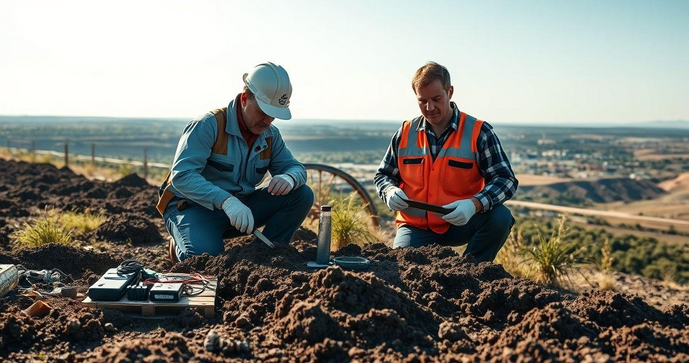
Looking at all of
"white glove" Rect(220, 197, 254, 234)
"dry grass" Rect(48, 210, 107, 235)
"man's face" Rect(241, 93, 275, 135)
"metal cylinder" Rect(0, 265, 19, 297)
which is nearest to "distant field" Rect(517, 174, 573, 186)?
"dry grass" Rect(48, 210, 107, 235)

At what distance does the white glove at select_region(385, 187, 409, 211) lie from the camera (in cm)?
484

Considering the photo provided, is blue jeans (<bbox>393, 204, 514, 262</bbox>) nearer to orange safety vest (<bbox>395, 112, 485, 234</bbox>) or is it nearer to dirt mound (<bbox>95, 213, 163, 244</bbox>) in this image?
orange safety vest (<bbox>395, 112, 485, 234</bbox>)

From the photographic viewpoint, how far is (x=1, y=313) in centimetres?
338

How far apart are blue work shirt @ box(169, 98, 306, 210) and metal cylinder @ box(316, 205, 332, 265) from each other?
0.82 m

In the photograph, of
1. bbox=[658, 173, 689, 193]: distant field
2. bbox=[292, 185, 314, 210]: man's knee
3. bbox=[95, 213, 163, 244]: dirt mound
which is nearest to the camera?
bbox=[292, 185, 314, 210]: man's knee

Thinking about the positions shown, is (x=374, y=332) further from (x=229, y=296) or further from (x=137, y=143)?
(x=137, y=143)

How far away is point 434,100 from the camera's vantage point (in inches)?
189

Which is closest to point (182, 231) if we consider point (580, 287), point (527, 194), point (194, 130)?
point (194, 130)

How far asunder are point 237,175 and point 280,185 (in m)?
0.38

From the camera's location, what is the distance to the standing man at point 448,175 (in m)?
4.84

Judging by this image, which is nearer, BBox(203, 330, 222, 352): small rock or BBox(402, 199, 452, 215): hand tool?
BBox(203, 330, 222, 352): small rock

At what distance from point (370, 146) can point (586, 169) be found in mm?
48290

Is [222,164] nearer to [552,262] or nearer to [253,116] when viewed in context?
[253,116]

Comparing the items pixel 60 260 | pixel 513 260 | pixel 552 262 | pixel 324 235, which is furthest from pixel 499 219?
pixel 60 260
